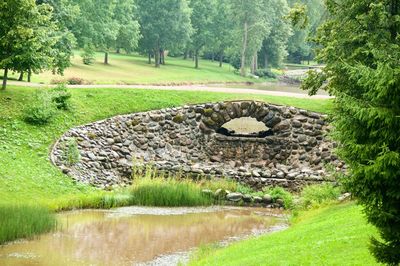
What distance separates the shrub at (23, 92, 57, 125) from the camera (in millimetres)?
26672

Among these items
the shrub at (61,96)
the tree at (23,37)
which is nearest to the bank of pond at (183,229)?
the shrub at (61,96)

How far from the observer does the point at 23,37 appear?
25969 mm

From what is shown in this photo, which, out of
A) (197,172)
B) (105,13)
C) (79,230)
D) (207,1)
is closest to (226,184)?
(197,172)

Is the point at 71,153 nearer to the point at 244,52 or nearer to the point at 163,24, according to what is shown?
the point at 163,24

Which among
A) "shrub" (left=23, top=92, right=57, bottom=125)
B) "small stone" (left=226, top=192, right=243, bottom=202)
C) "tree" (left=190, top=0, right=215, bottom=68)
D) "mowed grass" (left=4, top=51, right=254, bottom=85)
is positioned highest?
"tree" (left=190, top=0, right=215, bottom=68)

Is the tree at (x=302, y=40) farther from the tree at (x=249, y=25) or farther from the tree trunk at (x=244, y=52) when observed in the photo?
the tree trunk at (x=244, y=52)

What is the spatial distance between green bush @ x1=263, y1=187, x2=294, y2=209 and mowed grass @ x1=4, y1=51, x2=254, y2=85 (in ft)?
70.1

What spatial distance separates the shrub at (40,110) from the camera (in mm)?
26672

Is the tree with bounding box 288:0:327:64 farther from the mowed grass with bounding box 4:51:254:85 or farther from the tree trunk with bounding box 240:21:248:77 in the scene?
the tree trunk with bounding box 240:21:248:77

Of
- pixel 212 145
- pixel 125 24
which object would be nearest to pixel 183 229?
pixel 212 145

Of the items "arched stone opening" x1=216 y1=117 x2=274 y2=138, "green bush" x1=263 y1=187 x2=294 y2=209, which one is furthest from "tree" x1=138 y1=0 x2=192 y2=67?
"green bush" x1=263 y1=187 x2=294 y2=209

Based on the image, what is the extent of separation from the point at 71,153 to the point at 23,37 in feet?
17.0

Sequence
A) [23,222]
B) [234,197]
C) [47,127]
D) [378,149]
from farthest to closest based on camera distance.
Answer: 1. [47,127]
2. [234,197]
3. [23,222]
4. [378,149]

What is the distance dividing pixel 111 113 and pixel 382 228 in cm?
2234
